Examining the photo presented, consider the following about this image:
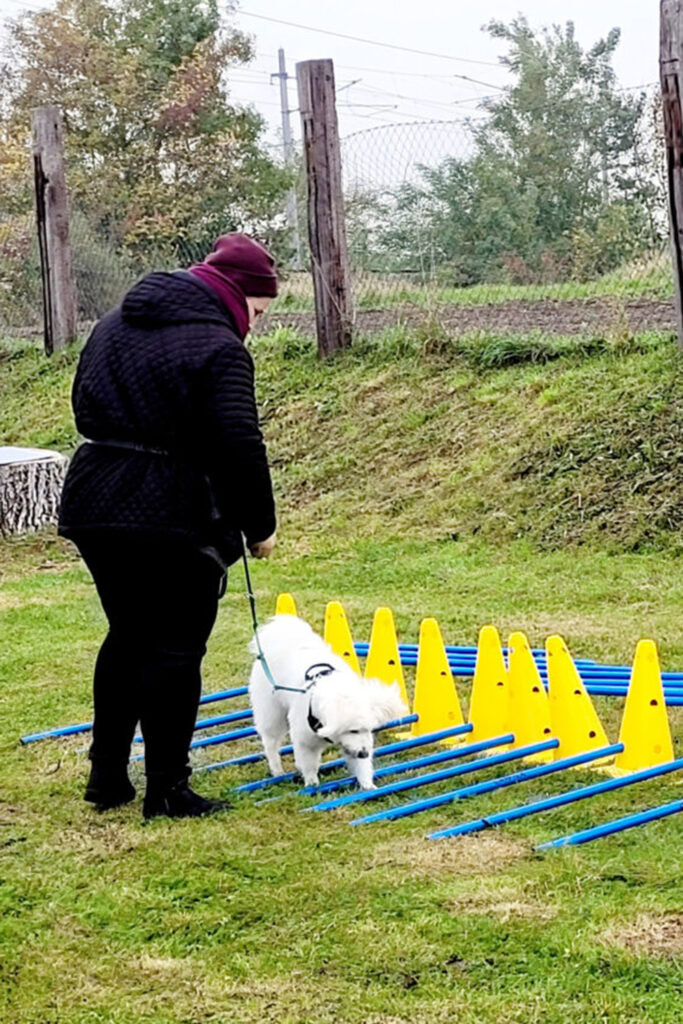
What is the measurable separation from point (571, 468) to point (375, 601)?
5.81ft

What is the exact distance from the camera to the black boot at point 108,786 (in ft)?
15.0

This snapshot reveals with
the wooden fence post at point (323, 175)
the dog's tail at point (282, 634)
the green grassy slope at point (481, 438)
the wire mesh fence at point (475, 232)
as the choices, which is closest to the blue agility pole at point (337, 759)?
the dog's tail at point (282, 634)

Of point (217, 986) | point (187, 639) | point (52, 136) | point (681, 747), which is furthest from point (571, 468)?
point (52, 136)

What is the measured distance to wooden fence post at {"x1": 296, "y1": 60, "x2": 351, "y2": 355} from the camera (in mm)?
10742

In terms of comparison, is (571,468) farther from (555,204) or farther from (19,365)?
(19,365)

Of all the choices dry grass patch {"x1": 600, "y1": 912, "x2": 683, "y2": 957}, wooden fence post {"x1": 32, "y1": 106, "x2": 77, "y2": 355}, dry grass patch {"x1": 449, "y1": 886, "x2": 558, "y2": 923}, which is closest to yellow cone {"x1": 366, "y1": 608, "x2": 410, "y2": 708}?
dry grass patch {"x1": 449, "y1": 886, "x2": 558, "y2": 923}

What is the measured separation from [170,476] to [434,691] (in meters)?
1.52

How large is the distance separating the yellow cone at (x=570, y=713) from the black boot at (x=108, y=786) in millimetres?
1422

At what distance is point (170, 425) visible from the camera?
13.8 ft

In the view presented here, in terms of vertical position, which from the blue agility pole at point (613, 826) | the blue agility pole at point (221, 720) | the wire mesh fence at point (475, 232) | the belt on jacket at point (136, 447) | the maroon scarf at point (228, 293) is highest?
the wire mesh fence at point (475, 232)

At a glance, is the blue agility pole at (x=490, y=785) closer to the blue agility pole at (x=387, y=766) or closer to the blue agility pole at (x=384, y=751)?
the blue agility pole at (x=387, y=766)

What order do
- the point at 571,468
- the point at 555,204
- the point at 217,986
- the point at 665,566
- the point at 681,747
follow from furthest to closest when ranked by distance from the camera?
the point at 555,204, the point at 571,468, the point at 665,566, the point at 681,747, the point at 217,986

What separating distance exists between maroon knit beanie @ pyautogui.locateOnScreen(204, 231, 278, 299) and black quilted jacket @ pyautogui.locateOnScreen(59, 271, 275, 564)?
116 millimetres

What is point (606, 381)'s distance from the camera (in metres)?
9.27
